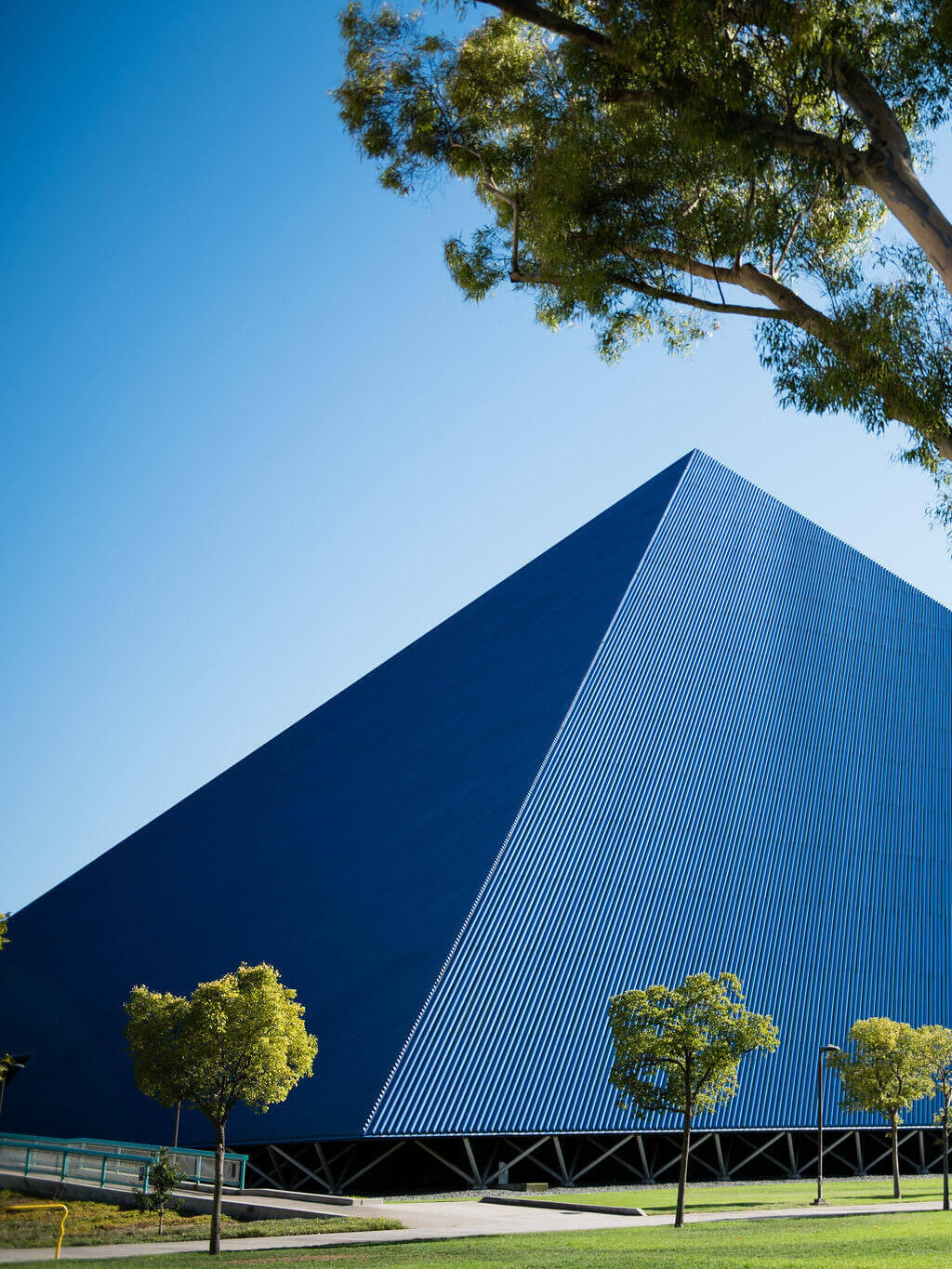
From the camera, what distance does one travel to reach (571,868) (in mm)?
23172

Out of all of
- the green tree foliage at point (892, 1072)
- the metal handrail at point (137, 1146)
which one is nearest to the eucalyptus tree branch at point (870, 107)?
the metal handrail at point (137, 1146)

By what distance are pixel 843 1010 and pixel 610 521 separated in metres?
16.6

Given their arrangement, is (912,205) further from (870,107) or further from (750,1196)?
(750,1196)

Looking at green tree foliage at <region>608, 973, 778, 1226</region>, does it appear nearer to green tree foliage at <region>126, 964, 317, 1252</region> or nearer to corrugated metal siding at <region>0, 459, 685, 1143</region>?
corrugated metal siding at <region>0, 459, 685, 1143</region>

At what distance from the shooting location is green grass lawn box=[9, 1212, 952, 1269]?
10.5m

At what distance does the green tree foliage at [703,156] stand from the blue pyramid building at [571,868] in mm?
13956

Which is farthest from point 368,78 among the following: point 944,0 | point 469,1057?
point 469,1057

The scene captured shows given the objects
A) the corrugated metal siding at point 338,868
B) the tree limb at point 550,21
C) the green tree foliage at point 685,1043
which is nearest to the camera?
the tree limb at point 550,21

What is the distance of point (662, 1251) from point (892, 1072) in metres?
11.3

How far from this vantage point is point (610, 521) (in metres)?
35.2

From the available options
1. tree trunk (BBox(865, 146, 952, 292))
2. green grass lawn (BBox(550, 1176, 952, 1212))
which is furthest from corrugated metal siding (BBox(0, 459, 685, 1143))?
tree trunk (BBox(865, 146, 952, 292))

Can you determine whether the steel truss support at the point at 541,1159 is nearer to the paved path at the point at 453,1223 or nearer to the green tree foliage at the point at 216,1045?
the paved path at the point at 453,1223

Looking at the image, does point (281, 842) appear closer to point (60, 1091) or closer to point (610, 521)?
point (60, 1091)

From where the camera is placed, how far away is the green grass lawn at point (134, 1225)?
41.3 feet
